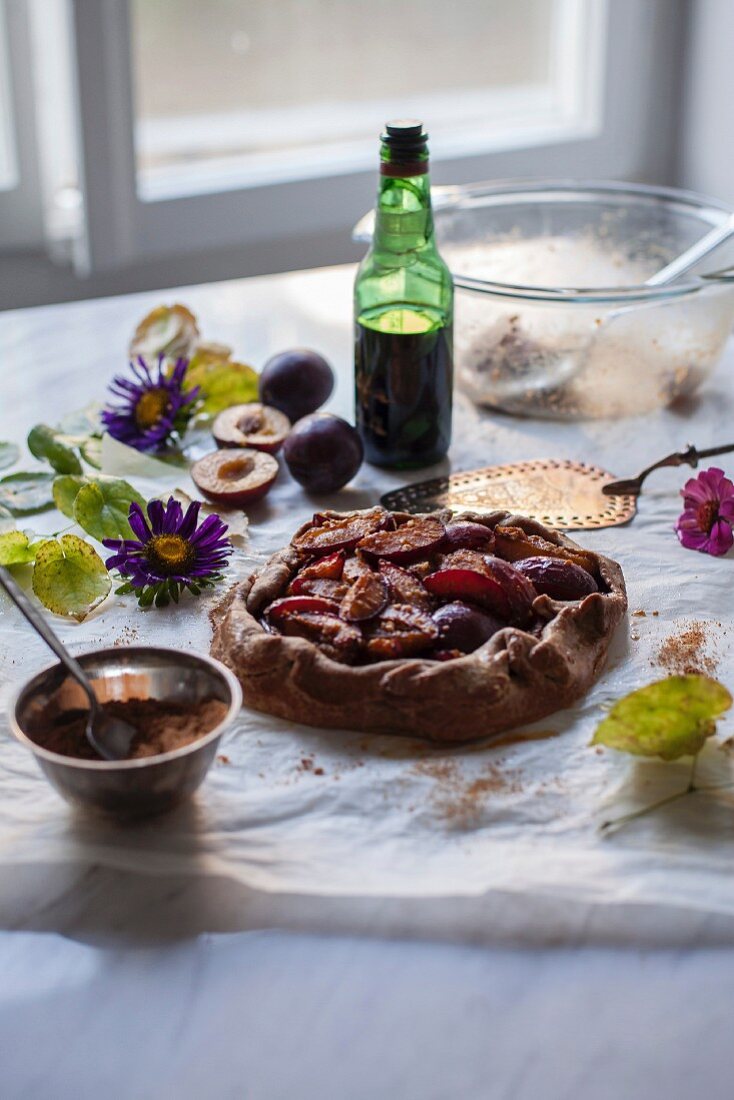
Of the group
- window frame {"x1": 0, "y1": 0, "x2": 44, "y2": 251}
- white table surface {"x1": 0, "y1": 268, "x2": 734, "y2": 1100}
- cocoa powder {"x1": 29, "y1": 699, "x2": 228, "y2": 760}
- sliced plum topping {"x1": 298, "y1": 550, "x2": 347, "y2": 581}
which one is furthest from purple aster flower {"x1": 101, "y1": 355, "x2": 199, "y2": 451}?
window frame {"x1": 0, "y1": 0, "x2": 44, "y2": 251}

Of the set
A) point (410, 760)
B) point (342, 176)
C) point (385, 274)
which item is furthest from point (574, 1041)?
point (342, 176)

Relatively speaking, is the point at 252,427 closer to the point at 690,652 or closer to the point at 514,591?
the point at 514,591

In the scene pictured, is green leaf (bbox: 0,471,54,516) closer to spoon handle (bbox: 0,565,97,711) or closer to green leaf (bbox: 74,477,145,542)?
green leaf (bbox: 74,477,145,542)

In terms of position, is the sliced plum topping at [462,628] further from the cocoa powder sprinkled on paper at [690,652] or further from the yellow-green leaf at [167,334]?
the yellow-green leaf at [167,334]

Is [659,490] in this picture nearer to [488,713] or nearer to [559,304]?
[559,304]

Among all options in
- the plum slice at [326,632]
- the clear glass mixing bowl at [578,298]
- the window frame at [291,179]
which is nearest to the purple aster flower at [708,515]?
the clear glass mixing bowl at [578,298]
